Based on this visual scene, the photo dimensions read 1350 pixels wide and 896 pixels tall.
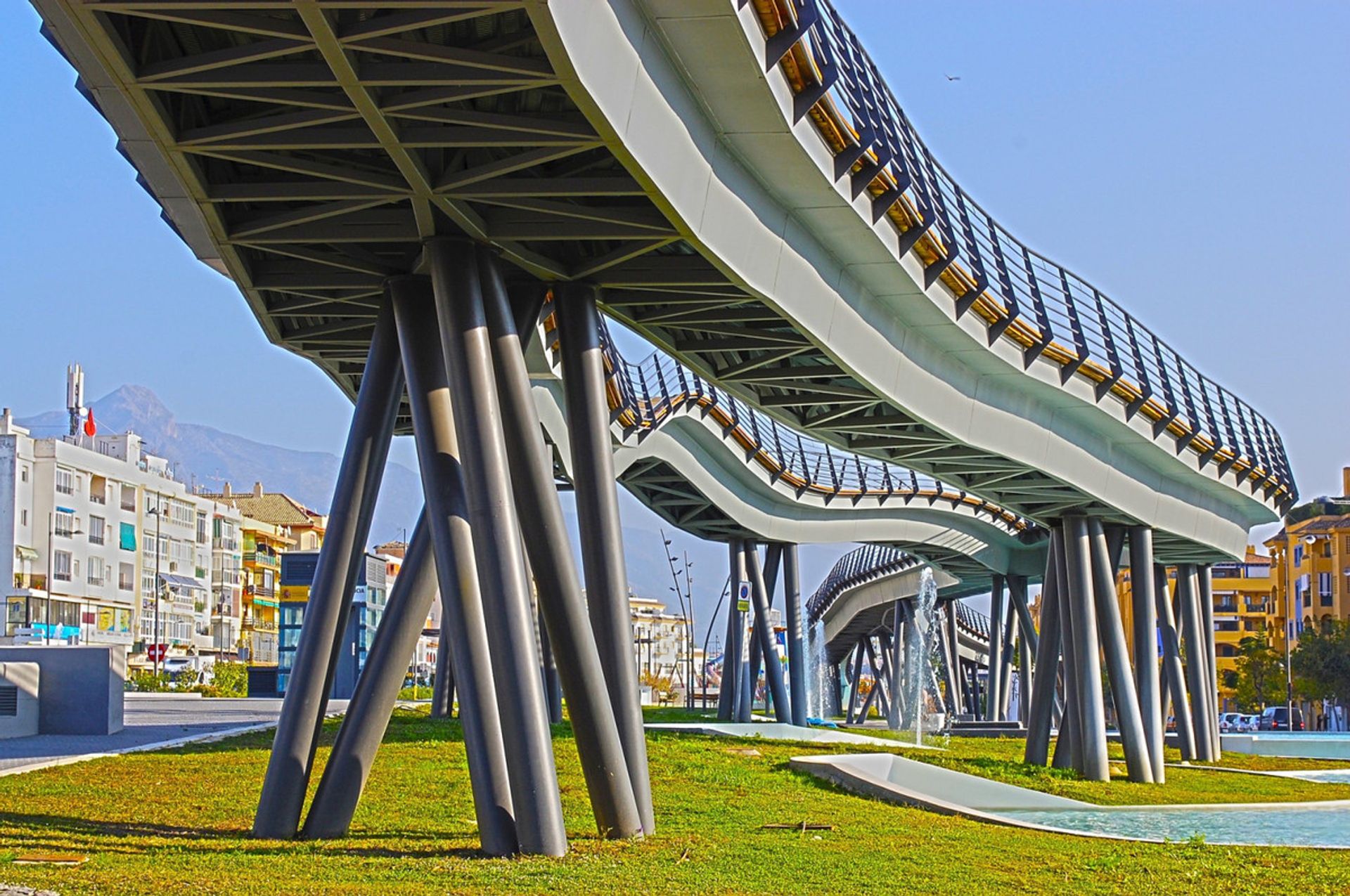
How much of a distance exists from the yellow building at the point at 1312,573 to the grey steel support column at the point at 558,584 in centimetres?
8423

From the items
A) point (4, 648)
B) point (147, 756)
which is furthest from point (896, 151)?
point (4, 648)

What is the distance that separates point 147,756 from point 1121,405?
1688cm

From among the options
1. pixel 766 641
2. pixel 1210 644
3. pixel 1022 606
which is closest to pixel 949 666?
pixel 1022 606

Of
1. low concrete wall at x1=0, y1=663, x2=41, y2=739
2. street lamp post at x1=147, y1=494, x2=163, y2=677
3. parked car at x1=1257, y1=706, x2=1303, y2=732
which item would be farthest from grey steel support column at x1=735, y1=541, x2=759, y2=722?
parked car at x1=1257, y1=706, x2=1303, y2=732

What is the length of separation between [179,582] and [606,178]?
92242 millimetres

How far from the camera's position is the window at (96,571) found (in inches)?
3425

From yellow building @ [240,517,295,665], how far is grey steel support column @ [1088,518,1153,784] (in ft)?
301

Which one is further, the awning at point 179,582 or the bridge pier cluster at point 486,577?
the awning at point 179,582

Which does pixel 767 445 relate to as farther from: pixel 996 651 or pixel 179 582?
pixel 179 582

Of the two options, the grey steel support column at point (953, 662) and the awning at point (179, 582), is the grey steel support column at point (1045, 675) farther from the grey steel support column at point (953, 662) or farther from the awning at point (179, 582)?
the awning at point (179, 582)

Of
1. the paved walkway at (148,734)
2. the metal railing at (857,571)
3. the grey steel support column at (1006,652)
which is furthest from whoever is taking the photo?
the metal railing at (857,571)

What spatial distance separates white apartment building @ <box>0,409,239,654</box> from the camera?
258 feet

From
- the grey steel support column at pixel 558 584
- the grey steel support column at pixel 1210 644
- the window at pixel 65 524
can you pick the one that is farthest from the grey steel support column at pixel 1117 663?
the window at pixel 65 524

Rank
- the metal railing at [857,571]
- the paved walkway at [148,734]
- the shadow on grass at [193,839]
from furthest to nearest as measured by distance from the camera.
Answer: the metal railing at [857,571]
the paved walkway at [148,734]
the shadow on grass at [193,839]
